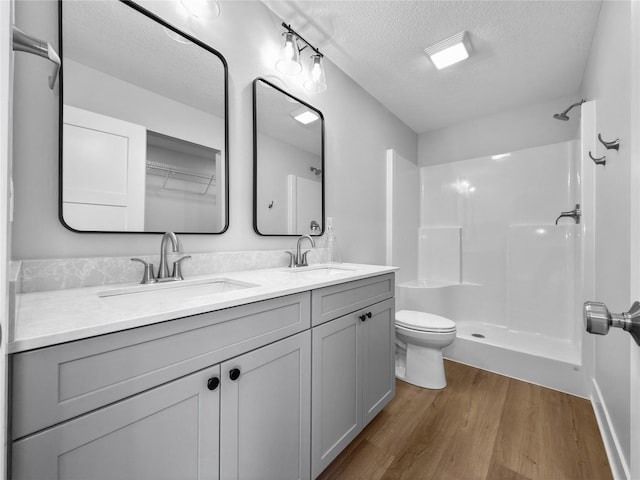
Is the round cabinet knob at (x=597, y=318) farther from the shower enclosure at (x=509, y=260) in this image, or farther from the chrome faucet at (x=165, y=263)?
the shower enclosure at (x=509, y=260)

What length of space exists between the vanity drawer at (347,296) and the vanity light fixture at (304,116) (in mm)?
1121

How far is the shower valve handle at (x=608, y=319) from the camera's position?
429mm

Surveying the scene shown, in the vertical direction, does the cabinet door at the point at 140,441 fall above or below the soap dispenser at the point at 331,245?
below

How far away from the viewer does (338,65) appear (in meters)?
2.09

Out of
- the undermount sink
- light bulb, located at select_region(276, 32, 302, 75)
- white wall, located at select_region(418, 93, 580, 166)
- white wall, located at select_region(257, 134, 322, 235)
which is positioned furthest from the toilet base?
white wall, located at select_region(418, 93, 580, 166)

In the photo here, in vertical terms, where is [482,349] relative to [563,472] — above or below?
above

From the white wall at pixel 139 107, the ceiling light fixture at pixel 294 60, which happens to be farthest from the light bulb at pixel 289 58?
the white wall at pixel 139 107

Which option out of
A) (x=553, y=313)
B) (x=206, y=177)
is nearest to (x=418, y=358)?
(x=553, y=313)

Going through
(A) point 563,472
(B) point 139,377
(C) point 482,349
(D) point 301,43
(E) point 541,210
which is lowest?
(A) point 563,472

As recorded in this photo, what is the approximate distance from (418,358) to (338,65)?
2.29 meters

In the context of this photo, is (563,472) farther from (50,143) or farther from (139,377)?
(50,143)

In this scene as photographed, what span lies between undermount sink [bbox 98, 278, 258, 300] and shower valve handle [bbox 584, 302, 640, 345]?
94 centimetres

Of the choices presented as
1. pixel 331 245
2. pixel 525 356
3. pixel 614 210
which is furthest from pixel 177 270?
pixel 525 356

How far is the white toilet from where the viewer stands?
1.90m
